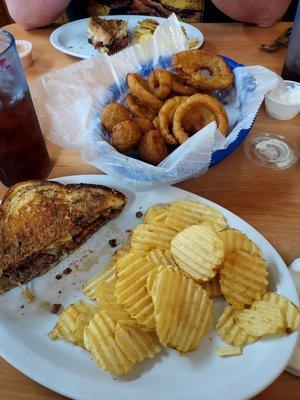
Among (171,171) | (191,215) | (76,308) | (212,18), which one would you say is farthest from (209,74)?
(212,18)

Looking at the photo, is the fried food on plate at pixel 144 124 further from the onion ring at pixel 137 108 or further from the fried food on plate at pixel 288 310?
the fried food on plate at pixel 288 310

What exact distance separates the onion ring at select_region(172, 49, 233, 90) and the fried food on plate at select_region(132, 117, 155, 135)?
22 cm

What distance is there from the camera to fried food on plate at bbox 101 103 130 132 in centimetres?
110

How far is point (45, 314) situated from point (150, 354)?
10.1 inches

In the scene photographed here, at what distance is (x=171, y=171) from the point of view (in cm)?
93

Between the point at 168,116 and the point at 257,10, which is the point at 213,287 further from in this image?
the point at 257,10

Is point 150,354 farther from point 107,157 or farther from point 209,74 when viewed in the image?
point 209,74

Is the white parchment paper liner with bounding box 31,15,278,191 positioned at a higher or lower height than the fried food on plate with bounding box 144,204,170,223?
higher

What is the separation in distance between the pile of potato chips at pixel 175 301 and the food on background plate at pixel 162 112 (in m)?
0.34

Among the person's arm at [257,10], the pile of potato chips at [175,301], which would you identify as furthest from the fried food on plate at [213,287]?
the person's arm at [257,10]

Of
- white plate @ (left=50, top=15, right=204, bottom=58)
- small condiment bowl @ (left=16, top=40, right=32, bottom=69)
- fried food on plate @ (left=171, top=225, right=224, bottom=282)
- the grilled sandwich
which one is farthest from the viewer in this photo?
white plate @ (left=50, top=15, right=204, bottom=58)

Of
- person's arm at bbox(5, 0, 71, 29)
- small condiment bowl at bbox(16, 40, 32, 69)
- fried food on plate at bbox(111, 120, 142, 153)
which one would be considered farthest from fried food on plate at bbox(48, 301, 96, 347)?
person's arm at bbox(5, 0, 71, 29)

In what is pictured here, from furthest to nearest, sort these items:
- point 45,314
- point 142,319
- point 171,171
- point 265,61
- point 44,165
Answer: point 265,61
point 44,165
point 171,171
point 45,314
point 142,319

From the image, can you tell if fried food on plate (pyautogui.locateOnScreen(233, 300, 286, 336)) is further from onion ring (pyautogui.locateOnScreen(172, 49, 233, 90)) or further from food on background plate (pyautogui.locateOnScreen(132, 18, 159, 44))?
food on background plate (pyautogui.locateOnScreen(132, 18, 159, 44))
